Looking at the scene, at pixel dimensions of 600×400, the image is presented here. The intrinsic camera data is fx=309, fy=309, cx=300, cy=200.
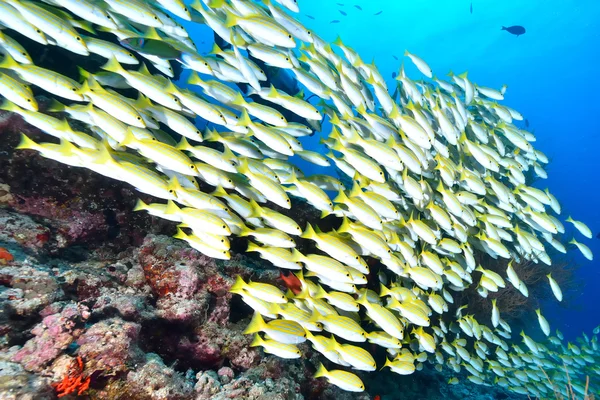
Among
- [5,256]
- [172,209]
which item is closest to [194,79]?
[172,209]

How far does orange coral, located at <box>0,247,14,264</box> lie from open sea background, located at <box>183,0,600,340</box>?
33460 millimetres

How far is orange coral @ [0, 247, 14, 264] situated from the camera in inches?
132

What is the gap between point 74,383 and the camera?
2.63m

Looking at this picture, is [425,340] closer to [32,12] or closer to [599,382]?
[32,12]

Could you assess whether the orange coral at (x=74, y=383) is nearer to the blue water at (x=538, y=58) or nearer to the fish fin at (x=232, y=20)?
the fish fin at (x=232, y=20)

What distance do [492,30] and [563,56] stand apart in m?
11.7

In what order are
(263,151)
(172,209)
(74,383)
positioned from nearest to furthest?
(74,383) < (172,209) < (263,151)

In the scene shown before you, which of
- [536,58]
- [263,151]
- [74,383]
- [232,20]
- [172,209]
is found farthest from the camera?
[536,58]

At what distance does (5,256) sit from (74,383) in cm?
179

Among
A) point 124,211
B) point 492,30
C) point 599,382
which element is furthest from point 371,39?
point 124,211

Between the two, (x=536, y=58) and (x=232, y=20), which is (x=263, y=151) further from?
(x=536, y=58)

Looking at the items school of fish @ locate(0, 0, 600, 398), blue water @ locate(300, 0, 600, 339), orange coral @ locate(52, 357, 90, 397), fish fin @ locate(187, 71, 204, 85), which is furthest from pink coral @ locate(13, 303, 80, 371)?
blue water @ locate(300, 0, 600, 339)

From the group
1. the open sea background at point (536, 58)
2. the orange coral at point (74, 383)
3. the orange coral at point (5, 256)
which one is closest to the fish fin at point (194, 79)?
the orange coral at point (5, 256)

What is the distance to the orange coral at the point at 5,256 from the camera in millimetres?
3345
